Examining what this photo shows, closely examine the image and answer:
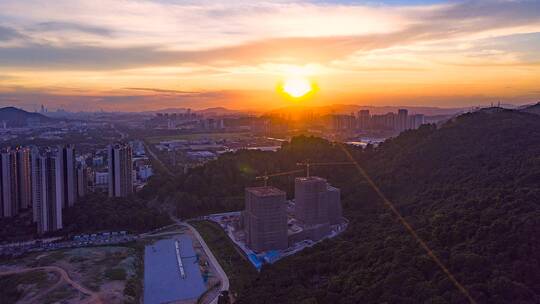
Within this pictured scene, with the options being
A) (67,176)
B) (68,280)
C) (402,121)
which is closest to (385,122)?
(402,121)

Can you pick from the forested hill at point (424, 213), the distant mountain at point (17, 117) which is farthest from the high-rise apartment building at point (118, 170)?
the distant mountain at point (17, 117)

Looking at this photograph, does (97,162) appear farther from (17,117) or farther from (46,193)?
(17,117)

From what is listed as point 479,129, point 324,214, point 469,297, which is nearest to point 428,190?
point 324,214

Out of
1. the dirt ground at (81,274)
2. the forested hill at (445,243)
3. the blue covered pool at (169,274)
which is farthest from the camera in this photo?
the blue covered pool at (169,274)

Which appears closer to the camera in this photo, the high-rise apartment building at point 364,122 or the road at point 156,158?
the road at point 156,158

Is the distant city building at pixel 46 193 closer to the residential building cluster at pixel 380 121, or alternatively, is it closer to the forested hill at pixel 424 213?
the forested hill at pixel 424 213

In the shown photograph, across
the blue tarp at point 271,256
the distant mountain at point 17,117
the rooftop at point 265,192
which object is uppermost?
the distant mountain at point 17,117

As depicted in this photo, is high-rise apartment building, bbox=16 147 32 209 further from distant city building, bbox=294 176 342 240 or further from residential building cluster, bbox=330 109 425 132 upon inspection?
residential building cluster, bbox=330 109 425 132
